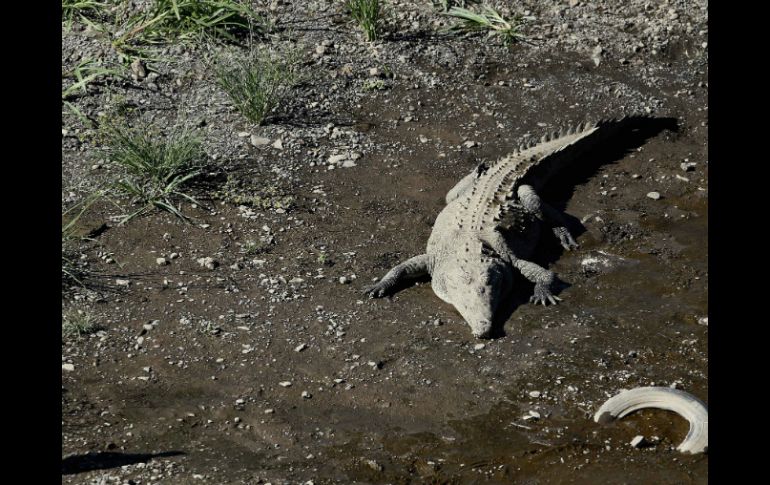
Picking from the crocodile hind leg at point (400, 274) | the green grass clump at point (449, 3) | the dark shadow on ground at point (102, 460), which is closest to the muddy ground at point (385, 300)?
the dark shadow on ground at point (102, 460)

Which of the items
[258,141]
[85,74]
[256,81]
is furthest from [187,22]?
[258,141]

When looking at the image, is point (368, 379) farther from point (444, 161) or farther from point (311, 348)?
point (444, 161)

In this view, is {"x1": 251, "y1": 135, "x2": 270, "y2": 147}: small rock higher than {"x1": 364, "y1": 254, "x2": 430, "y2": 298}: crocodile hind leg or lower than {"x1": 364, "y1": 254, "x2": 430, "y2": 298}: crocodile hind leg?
lower

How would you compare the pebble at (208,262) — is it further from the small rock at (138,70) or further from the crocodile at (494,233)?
the small rock at (138,70)

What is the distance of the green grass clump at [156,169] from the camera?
26.6 ft

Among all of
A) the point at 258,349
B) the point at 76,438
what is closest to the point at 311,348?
the point at 258,349

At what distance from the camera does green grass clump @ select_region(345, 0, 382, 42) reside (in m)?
10.2

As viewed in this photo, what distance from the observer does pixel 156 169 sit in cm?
820

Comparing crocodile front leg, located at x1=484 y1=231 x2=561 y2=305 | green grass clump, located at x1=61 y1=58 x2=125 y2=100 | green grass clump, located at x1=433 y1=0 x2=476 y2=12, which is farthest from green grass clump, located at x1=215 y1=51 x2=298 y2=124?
crocodile front leg, located at x1=484 y1=231 x2=561 y2=305

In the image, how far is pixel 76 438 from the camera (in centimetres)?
572

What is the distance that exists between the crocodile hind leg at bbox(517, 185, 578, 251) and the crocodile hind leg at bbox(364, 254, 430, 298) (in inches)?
44.4

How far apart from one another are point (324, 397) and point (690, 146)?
182 inches

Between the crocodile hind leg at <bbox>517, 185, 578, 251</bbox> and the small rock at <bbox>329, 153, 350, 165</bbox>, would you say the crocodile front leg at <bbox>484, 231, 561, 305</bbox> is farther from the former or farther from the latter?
the small rock at <bbox>329, 153, 350, 165</bbox>
